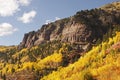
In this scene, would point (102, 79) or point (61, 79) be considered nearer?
point (102, 79)

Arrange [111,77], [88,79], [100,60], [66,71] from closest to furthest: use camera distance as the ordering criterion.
A: [111,77], [88,79], [100,60], [66,71]

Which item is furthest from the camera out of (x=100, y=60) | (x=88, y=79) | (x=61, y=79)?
(x=61, y=79)

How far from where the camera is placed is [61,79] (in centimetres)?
17625

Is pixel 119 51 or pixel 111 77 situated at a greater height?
pixel 119 51

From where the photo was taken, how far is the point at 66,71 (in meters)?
191

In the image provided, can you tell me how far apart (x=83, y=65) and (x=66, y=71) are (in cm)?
1466

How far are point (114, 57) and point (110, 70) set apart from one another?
82.4ft

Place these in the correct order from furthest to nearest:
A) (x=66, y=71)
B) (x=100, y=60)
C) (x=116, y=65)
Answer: (x=66, y=71) → (x=100, y=60) → (x=116, y=65)

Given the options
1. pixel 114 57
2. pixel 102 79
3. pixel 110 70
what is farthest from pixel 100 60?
pixel 102 79

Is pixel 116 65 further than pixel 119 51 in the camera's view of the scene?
No

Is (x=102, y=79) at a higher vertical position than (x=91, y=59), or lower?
lower

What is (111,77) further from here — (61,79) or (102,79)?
(61,79)

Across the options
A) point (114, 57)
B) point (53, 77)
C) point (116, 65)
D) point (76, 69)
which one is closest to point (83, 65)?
point (76, 69)

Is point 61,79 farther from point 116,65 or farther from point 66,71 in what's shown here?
point 116,65
